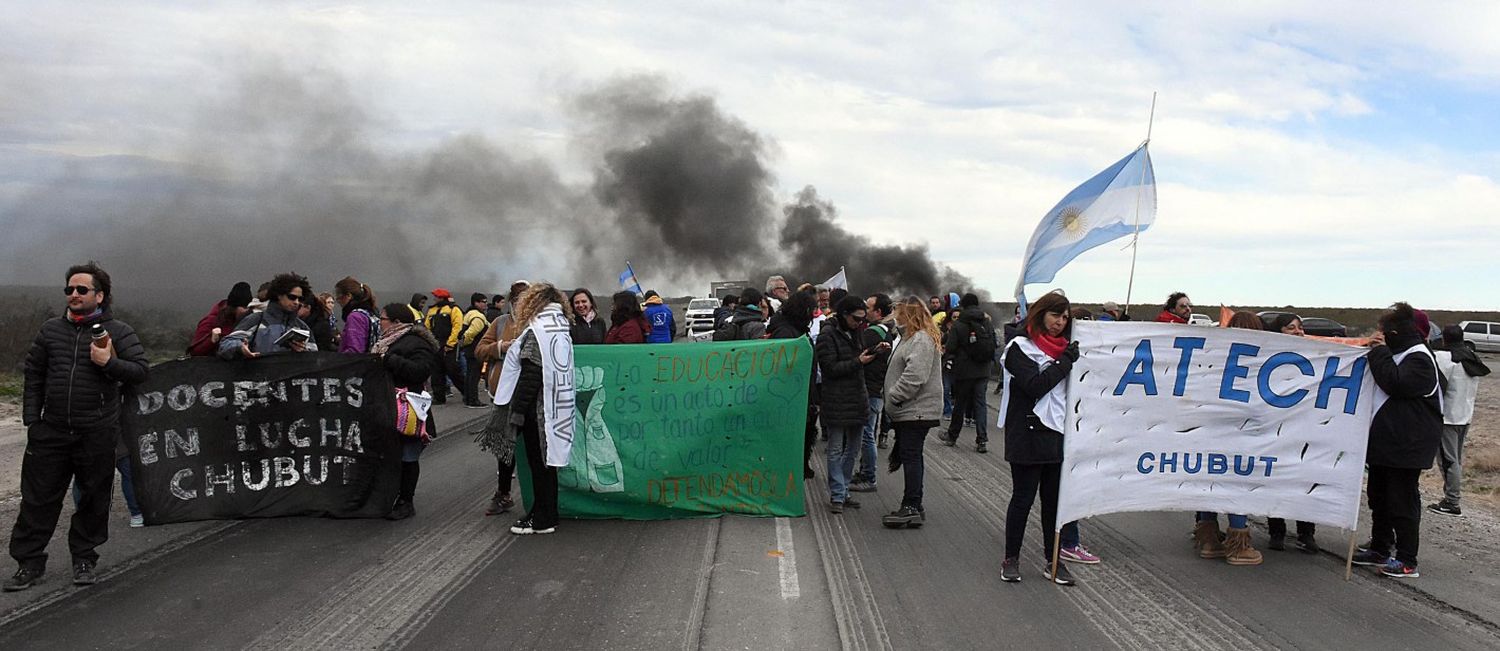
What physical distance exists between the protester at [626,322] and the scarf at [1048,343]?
439cm

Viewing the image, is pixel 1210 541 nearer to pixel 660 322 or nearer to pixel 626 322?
pixel 626 322

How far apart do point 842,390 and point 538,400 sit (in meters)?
2.29

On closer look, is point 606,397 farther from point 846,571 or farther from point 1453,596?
point 1453,596

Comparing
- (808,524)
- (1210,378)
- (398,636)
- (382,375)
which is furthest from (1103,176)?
(398,636)

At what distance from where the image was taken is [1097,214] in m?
11.2

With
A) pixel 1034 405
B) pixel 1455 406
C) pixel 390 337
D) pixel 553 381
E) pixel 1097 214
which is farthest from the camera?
pixel 1097 214

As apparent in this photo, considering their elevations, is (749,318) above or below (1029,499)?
above

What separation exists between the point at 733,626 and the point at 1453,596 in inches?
166

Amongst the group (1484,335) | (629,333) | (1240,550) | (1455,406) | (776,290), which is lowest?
(1240,550)

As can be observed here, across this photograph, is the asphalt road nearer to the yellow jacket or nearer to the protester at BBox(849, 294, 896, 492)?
the protester at BBox(849, 294, 896, 492)

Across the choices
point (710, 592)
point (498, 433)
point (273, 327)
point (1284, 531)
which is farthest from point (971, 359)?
point (273, 327)

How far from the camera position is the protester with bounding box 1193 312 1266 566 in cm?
654

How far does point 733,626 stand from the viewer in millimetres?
5008

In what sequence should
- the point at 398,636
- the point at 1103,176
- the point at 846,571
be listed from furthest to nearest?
the point at 1103,176 < the point at 846,571 < the point at 398,636
